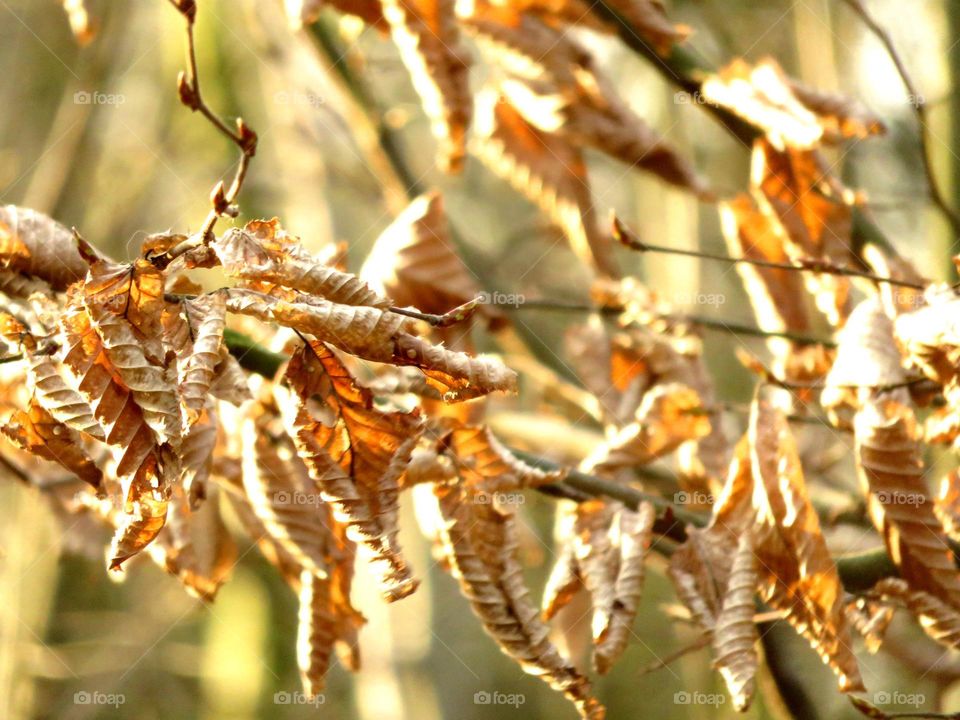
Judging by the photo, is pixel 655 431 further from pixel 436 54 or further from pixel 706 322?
pixel 436 54

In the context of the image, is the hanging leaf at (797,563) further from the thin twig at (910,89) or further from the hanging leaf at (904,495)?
the thin twig at (910,89)


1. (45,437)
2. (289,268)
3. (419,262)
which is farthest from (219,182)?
(419,262)

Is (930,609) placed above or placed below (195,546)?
below

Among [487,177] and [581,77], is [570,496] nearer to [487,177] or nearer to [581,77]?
[581,77]

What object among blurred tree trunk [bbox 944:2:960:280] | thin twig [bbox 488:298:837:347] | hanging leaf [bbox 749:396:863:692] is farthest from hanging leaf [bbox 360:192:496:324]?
blurred tree trunk [bbox 944:2:960:280]

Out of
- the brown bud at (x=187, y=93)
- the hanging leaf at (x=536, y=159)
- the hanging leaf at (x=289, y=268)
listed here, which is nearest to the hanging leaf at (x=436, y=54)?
the hanging leaf at (x=536, y=159)

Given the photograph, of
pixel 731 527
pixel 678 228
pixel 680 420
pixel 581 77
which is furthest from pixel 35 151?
pixel 731 527

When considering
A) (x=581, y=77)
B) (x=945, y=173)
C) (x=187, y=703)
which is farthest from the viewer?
(x=187, y=703)

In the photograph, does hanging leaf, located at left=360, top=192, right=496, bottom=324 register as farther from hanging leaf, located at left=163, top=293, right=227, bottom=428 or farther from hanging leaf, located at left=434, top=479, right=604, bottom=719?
hanging leaf, located at left=163, top=293, right=227, bottom=428
